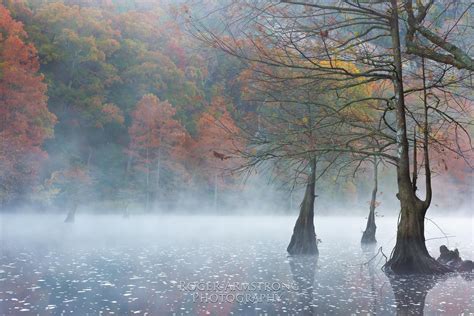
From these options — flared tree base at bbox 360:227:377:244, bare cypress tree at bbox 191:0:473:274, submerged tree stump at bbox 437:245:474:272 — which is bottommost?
submerged tree stump at bbox 437:245:474:272

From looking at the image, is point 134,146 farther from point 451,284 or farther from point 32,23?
point 451,284

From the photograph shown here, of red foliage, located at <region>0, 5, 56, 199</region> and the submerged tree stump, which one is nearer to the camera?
the submerged tree stump

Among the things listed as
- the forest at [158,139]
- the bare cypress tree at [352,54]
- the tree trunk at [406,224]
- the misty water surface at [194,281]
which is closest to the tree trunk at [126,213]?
the forest at [158,139]

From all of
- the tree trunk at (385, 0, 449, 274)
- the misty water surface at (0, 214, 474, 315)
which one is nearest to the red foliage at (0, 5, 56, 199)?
the misty water surface at (0, 214, 474, 315)

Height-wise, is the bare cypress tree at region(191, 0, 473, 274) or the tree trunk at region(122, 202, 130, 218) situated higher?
the bare cypress tree at region(191, 0, 473, 274)

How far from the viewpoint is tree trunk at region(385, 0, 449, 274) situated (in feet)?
45.1

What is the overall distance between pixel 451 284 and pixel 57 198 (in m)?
31.5

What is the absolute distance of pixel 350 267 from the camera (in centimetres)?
1555

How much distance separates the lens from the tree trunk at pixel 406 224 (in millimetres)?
13742

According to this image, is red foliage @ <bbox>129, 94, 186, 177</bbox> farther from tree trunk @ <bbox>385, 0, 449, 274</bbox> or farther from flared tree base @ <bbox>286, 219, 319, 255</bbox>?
tree trunk @ <bbox>385, 0, 449, 274</bbox>

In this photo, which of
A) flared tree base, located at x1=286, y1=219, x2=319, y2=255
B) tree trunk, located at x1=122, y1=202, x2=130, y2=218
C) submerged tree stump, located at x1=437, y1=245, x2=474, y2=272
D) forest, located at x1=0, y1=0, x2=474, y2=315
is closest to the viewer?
submerged tree stump, located at x1=437, y1=245, x2=474, y2=272

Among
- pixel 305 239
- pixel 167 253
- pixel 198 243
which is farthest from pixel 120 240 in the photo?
pixel 305 239

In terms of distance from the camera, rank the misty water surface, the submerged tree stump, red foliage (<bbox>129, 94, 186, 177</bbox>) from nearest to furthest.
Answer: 1. the misty water surface
2. the submerged tree stump
3. red foliage (<bbox>129, 94, 186, 177</bbox>)

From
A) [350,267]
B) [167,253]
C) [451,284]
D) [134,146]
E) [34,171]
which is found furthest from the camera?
[134,146]
